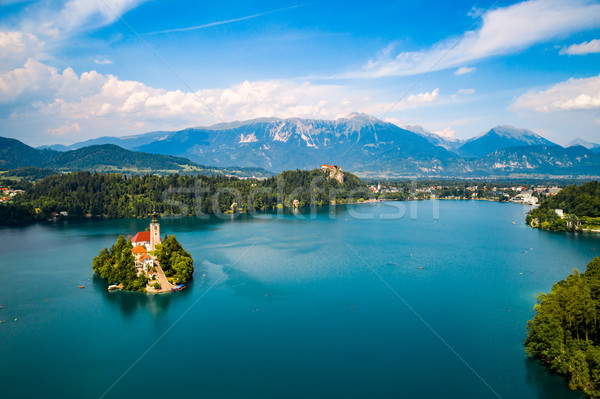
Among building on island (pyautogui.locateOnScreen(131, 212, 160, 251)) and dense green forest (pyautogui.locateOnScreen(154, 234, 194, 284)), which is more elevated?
building on island (pyautogui.locateOnScreen(131, 212, 160, 251))

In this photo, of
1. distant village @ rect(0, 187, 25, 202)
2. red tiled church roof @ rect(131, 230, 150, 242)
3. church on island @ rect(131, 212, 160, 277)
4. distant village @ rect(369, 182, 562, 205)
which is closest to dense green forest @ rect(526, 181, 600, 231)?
distant village @ rect(369, 182, 562, 205)

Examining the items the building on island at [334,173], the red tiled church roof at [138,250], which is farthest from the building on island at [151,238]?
the building on island at [334,173]

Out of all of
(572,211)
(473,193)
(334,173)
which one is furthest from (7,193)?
(473,193)

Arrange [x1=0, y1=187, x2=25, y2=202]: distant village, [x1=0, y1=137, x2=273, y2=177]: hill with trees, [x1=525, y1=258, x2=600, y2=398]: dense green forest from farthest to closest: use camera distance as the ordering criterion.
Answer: [x1=0, y1=137, x2=273, y2=177]: hill with trees < [x1=0, y1=187, x2=25, y2=202]: distant village < [x1=525, y1=258, x2=600, y2=398]: dense green forest

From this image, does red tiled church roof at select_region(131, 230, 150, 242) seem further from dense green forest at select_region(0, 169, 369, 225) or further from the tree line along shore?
the tree line along shore

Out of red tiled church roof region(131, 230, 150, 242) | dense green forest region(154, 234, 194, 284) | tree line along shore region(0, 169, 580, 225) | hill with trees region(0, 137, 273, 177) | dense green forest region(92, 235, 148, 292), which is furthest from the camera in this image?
hill with trees region(0, 137, 273, 177)

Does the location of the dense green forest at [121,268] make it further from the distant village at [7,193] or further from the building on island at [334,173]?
the building on island at [334,173]
